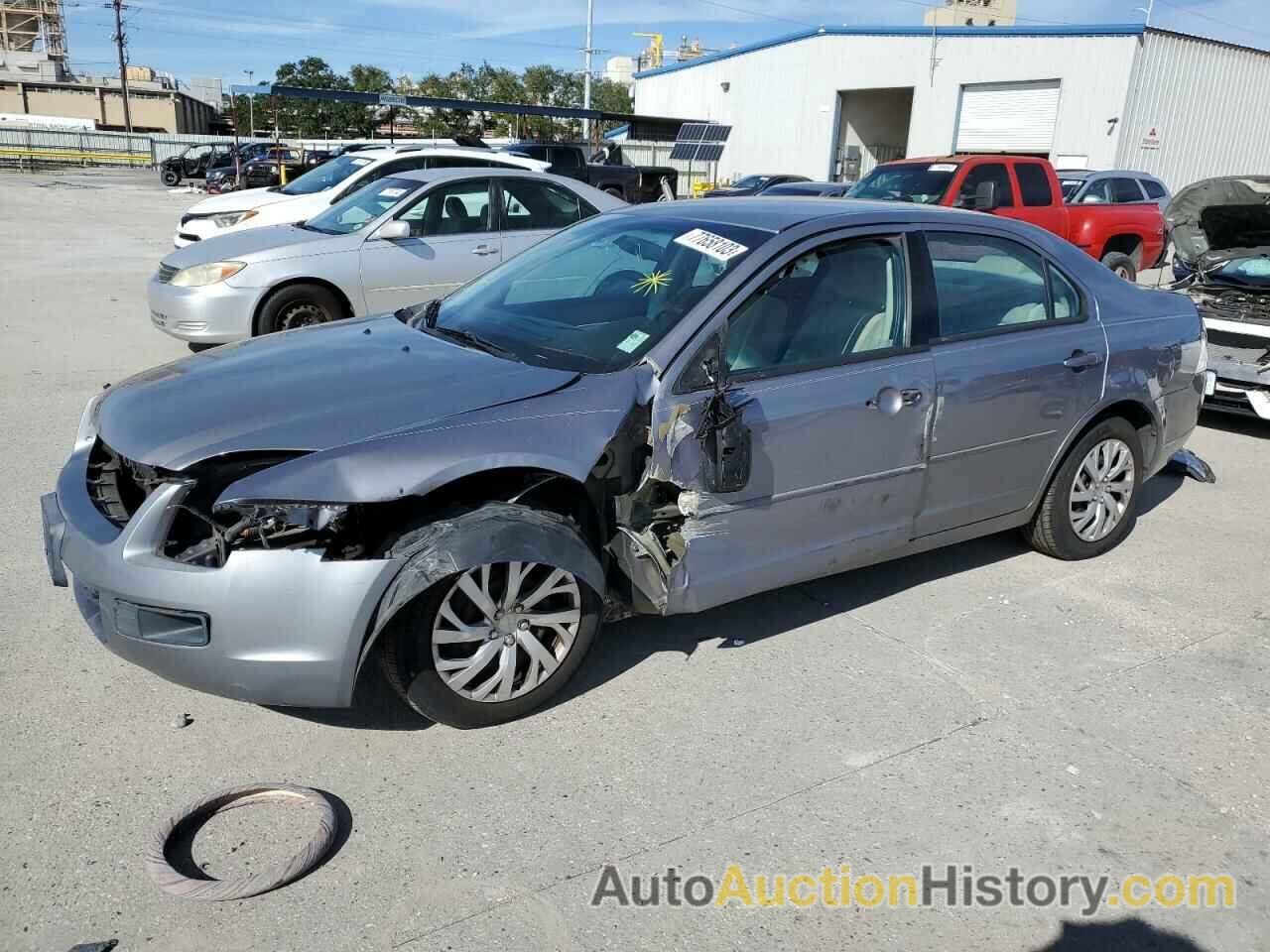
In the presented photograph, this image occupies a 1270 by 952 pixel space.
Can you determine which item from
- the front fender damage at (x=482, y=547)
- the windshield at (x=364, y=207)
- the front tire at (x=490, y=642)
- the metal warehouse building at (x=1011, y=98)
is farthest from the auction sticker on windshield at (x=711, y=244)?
the metal warehouse building at (x=1011, y=98)

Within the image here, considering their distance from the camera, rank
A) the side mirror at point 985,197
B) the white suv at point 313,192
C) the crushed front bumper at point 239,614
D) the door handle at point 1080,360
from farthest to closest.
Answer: the side mirror at point 985,197 → the white suv at point 313,192 → the door handle at point 1080,360 → the crushed front bumper at point 239,614

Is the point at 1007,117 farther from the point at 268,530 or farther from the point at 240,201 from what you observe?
the point at 268,530

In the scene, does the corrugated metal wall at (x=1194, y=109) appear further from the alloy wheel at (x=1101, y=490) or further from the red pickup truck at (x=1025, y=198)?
the alloy wheel at (x=1101, y=490)

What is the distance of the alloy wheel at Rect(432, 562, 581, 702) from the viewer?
3.23 m

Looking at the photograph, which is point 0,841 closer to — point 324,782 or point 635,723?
point 324,782

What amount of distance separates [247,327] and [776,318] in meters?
5.57

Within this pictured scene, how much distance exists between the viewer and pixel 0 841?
283 centimetres

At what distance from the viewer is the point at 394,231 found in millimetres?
8273

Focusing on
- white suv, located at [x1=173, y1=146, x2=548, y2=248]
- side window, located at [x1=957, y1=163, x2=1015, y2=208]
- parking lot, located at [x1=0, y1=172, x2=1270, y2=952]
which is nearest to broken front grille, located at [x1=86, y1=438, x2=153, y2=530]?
parking lot, located at [x1=0, y1=172, x2=1270, y2=952]

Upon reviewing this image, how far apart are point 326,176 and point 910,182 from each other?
7.18 meters

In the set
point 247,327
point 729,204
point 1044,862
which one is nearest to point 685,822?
point 1044,862

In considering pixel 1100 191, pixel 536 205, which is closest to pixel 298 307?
pixel 536 205

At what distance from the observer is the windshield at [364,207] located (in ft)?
29.1

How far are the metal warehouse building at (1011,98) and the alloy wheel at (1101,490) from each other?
81.6 ft
